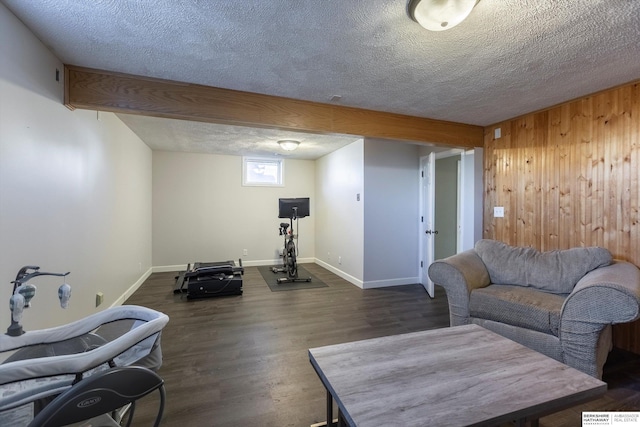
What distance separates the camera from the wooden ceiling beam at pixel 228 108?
7.42 feet

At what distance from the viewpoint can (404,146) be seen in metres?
4.60

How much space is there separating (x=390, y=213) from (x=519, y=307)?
2426 mm

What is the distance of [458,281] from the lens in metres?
2.57

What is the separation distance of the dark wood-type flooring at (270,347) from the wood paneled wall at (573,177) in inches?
41.9

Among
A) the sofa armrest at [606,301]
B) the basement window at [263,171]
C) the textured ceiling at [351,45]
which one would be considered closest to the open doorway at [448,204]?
the textured ceiling at [351,45]

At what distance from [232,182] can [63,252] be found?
3.92 metres

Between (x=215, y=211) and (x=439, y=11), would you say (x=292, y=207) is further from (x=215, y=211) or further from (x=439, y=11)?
(x=439, y=11)

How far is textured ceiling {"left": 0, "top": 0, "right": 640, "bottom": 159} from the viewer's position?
152cm

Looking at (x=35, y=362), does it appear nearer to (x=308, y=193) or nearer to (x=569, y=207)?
(x=569, y=207)

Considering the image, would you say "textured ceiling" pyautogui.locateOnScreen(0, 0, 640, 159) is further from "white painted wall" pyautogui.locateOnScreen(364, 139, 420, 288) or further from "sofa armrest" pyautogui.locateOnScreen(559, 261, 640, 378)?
"white painted wall" pyautogui.locateOnScreen(364, 139, 420, 288)

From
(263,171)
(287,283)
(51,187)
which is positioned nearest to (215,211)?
(263,171)

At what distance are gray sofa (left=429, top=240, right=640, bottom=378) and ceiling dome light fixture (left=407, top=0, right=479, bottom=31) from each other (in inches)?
73.2

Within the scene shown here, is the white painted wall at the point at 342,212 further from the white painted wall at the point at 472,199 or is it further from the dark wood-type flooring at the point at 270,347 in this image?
the white painted wall at the point at 472,199

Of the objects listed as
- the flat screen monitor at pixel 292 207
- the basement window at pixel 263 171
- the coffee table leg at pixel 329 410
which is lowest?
the coffee table leg at pixel 329 410
